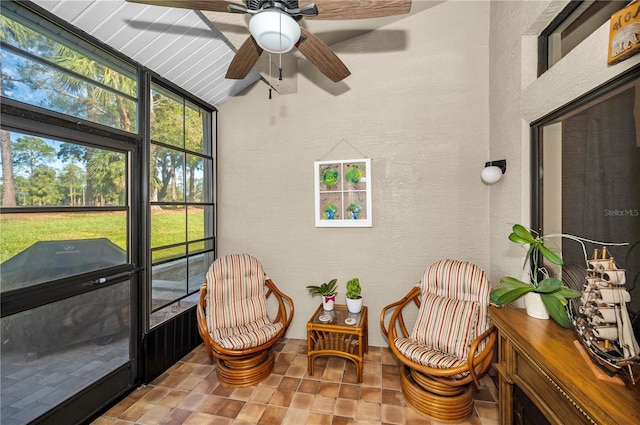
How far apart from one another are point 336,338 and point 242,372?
924mm

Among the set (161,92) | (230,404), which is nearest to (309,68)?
(161,92)

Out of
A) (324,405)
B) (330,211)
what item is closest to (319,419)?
(324,405)

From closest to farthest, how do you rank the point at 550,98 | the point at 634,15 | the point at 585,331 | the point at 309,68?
the point at 634,15
the point at 585,331
the point at 550,98
the point at 309,68

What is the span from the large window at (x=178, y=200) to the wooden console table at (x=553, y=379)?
296cm

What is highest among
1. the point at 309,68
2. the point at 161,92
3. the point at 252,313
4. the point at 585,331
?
the point at 309,68

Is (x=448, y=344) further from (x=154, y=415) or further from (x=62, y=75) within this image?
(x=62, y=75)

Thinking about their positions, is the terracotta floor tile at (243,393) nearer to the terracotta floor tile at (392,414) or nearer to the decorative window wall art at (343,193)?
the terracotta floor tile at (392,414)

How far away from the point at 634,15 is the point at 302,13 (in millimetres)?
1443

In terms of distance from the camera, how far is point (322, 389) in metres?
2.28

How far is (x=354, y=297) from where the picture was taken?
273 centimetres

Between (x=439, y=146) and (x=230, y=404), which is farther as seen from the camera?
(x=439, y=146)

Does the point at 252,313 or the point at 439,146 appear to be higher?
the point at 439,146

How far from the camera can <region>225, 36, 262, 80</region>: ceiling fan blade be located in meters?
1.62

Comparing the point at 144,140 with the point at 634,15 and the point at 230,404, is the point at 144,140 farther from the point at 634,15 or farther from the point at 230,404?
the point at 634,15
